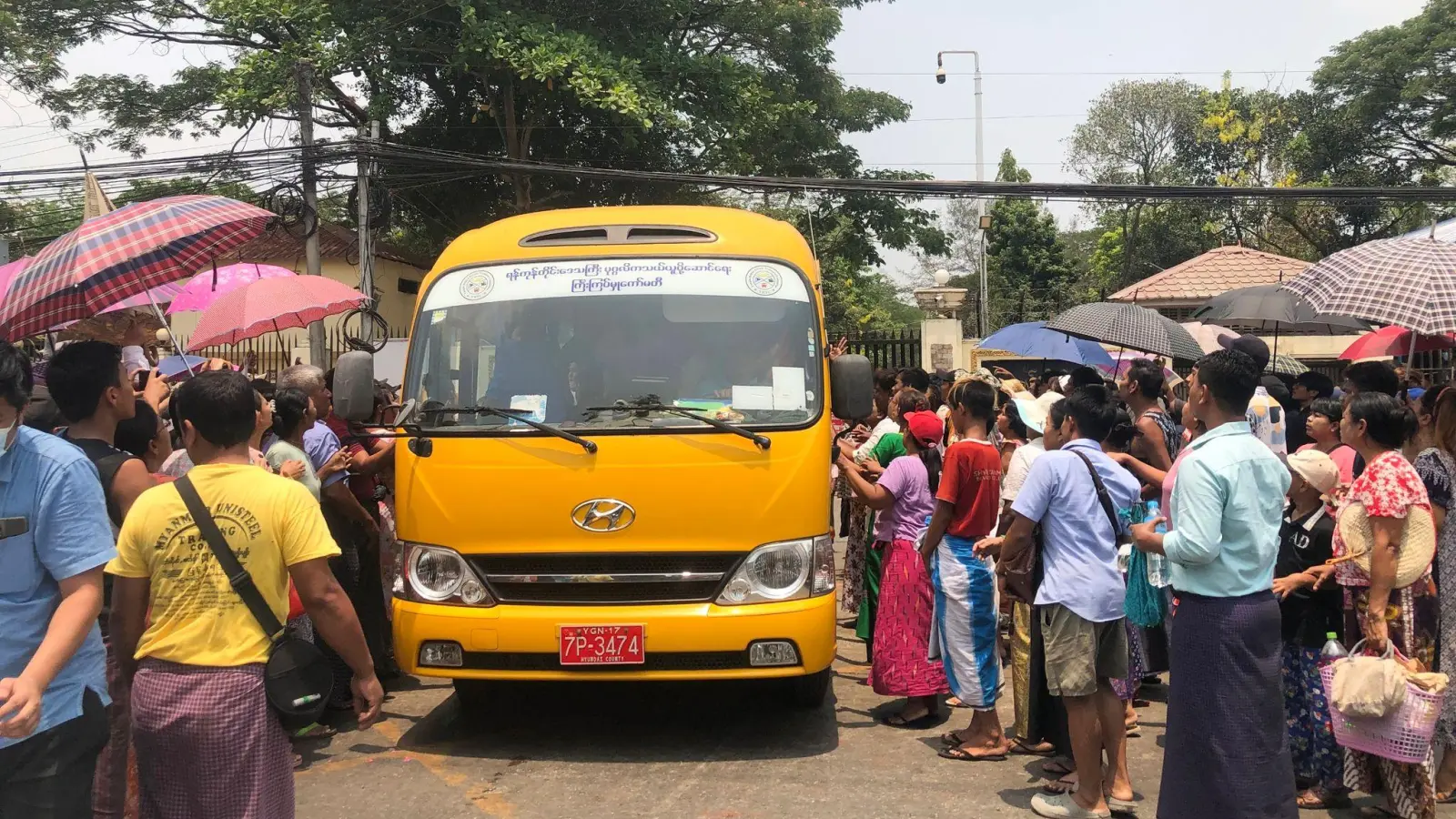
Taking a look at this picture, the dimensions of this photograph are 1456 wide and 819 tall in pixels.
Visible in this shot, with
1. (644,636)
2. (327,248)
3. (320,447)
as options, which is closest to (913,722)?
(644,636)

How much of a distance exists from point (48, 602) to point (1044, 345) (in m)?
9.82

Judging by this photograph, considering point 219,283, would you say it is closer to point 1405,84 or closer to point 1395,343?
point 1395,343

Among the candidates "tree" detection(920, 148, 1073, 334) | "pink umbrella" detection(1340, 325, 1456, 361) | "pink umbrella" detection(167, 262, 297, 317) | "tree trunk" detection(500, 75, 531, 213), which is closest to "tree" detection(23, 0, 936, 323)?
"tree trunk" detection(500, 75, 531, 213)

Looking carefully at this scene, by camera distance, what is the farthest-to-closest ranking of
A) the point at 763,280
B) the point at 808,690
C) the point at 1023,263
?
the point at 1023,263 → the point at 808,690 → the point at 763,280

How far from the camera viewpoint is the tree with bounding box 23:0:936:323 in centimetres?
1823

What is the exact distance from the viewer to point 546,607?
5.11 meters

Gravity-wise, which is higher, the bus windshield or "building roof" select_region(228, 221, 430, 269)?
"building roof" select_region(228, 221, 430, 269)

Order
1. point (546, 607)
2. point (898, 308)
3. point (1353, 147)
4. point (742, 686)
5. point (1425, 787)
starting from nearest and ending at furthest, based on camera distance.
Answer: point (1425, 787) → point (546, 607) → point (742, 686) → point (1353, 147) → point (898, 308)

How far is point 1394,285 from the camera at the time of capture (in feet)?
17.7

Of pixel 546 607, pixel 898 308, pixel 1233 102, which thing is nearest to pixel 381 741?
pixel 546 607

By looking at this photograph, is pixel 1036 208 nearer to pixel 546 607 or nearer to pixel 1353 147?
pixel 1353 147

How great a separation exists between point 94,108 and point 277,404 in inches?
774

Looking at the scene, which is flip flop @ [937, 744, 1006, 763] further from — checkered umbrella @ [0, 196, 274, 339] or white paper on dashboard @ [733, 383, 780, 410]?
checkered umbrella @ [0, 196, 274, 339]

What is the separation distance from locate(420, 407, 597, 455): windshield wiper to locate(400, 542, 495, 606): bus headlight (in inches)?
24.8
